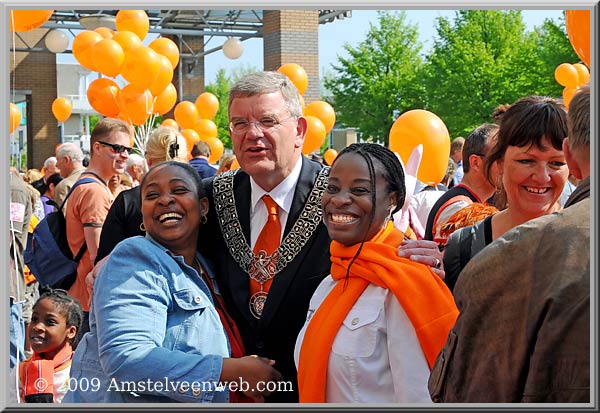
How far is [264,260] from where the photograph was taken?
2869mm

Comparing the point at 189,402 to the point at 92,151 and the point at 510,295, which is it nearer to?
the point at 510,295

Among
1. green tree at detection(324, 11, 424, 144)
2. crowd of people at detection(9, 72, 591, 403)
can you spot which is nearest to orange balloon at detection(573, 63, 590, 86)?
crowd of people at detection(9, 72, 591, 403)

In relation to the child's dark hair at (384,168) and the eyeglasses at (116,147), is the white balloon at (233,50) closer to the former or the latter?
the eyeglasses at (116,147)

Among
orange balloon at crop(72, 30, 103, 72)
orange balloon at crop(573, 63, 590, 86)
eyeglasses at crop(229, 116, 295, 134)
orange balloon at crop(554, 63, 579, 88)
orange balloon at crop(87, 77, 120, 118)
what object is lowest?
eyeglasses at crop(229, 116, 295, 134)

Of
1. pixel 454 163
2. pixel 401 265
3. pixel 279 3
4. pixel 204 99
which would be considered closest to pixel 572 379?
pixel 401 265

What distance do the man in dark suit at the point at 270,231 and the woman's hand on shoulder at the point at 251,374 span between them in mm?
106

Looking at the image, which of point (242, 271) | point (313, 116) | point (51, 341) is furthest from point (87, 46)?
point (242, 271)

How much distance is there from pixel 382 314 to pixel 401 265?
6.7 inches

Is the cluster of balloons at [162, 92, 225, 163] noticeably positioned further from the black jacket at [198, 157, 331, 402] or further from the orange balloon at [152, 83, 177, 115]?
the black jacket at [198, 157, 331, 402]

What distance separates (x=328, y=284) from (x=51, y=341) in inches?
69.5

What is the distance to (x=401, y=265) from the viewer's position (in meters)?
2.44

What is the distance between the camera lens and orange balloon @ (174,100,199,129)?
11.5 meters

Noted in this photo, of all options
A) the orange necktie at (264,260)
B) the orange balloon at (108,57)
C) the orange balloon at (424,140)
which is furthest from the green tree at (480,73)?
the orange necktie at (264,260)

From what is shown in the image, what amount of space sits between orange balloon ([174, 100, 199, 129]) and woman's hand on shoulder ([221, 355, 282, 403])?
30.2 ft
